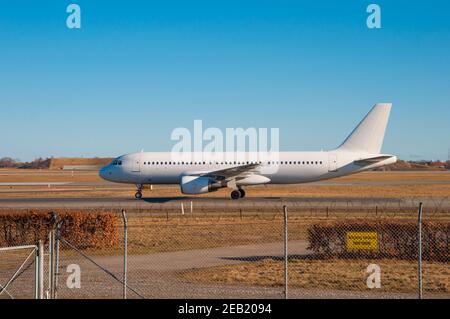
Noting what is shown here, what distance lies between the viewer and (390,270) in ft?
56.3

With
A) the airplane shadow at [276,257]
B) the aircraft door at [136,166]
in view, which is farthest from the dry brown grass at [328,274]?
the aircraft door at [136,166]

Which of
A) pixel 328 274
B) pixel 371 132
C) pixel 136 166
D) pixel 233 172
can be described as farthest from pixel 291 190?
pixel 328 274

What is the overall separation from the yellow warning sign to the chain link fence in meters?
0.04

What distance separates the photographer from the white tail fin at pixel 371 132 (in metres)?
46.9

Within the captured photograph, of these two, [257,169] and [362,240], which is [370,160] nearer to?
[257,169]

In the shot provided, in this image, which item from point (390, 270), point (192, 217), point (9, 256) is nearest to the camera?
point (390, 270)

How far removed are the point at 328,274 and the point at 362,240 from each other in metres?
3.07

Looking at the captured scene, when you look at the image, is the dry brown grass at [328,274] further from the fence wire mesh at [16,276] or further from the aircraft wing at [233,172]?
the aircraft wing at [233,172]

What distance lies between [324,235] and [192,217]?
1348 centimetres

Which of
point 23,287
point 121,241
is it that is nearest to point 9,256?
point 121,241

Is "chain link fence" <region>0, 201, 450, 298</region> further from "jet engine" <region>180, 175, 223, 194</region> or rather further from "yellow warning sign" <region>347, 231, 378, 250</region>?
"jet engine" <region>180, 175, 223, 194</region>

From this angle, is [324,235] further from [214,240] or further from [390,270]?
[214,240]

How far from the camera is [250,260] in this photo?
19.2m
